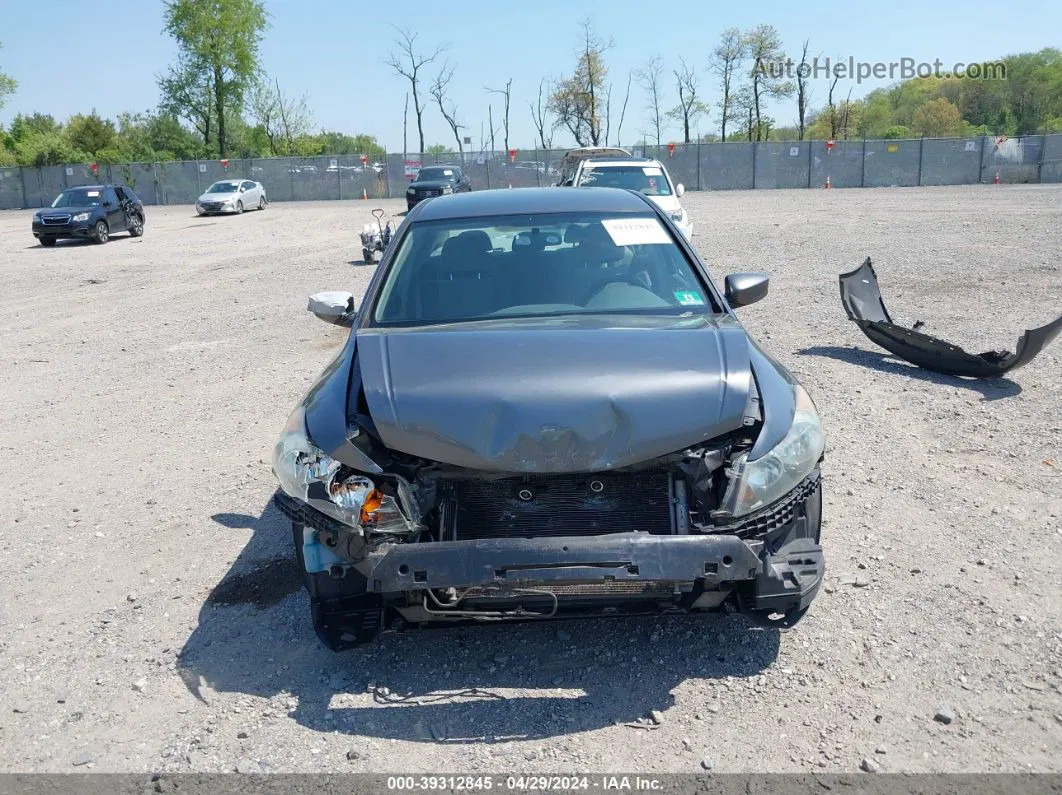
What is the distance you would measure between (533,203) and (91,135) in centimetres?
6725

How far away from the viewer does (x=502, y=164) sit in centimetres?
4938

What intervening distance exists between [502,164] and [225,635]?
47332 mm

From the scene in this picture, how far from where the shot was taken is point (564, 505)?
336 cm

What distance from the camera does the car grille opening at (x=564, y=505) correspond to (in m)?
3.32

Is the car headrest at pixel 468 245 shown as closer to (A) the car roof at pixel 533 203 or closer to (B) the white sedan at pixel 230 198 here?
(A) the car roof at pixel 533 203

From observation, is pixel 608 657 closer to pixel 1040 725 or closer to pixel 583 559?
pixel 583 559

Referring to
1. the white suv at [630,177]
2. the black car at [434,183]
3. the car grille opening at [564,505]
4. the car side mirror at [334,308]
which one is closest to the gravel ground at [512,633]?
the car grille opening at [564,505]

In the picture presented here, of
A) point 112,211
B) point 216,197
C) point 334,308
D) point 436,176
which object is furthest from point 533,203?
point 216,197

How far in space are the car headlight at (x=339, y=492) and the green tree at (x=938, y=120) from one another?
72.4 m

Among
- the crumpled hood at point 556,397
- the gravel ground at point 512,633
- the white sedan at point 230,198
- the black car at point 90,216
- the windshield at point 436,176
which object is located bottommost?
the gravel ground at point 512,633

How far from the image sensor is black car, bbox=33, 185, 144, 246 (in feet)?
79.2

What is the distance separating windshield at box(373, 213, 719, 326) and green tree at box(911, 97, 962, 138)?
231 feet

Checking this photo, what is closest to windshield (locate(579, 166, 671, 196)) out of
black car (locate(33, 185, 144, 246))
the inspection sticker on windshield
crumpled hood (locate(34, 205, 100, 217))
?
the inspection sticker on windshield

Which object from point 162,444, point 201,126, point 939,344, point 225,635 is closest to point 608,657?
point 225,635
